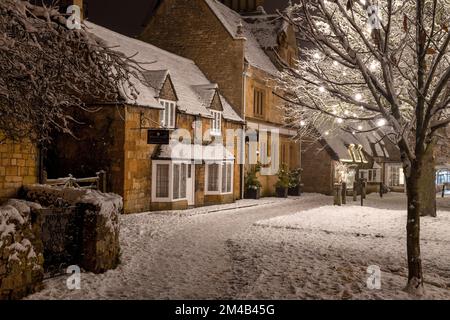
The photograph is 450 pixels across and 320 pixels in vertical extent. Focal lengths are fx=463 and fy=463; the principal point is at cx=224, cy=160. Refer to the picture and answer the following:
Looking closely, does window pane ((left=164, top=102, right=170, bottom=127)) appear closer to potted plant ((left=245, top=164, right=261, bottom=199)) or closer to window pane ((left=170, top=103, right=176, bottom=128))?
window pane ((left=170, top=103, right=176, bottom=128))

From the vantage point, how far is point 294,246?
39.8 ft

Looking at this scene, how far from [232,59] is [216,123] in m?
5.25

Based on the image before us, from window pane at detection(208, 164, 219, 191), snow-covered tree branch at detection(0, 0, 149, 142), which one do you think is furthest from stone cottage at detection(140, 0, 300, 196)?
snow-covered tree branch at detection(0, 0, 149, 142)

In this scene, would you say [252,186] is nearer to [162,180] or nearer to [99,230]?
[162,180]

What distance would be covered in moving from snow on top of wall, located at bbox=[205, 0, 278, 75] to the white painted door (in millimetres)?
9355

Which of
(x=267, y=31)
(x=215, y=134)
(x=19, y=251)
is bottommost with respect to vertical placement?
(x=19, y=251)

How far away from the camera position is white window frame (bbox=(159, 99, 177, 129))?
21272mm

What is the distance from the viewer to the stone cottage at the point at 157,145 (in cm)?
1916

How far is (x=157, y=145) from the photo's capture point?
69.3 feet

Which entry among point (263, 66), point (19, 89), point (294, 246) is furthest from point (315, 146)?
point (19, 89)

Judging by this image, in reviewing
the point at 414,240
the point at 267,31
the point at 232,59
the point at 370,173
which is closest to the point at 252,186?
the point at 232,59

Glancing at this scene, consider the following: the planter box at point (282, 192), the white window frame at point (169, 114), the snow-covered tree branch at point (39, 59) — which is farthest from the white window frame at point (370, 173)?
the snow-covered tree branch at point (39, 59)

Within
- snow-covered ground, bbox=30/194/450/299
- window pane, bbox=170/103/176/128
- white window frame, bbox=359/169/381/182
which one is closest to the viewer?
snow-covered ground, bbox=30/194/450/299
